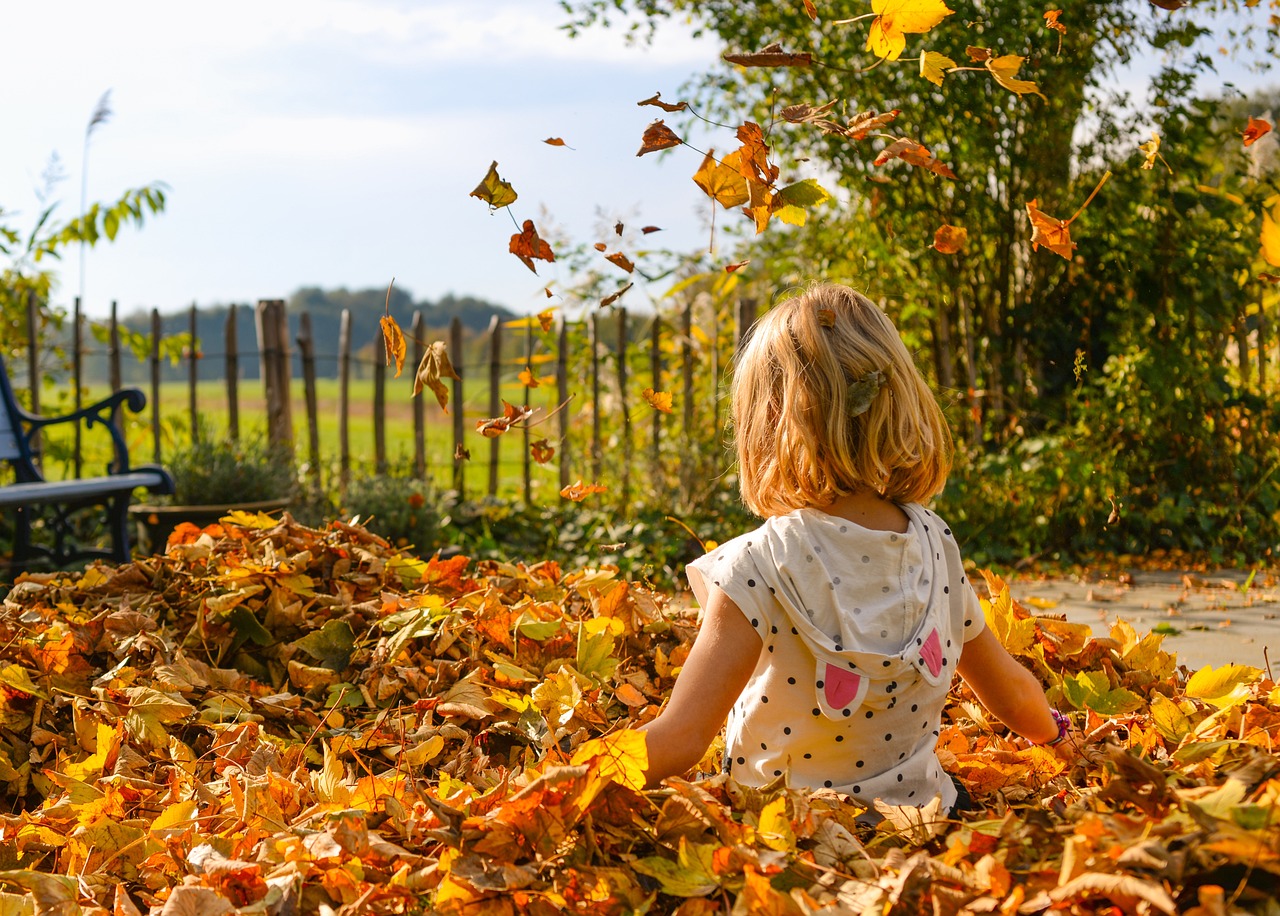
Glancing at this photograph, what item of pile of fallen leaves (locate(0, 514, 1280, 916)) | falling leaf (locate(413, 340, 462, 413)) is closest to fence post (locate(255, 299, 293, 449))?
pile of fallen leaves (locate(0, 514, 1280, 916))

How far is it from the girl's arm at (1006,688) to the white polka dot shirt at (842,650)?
0.16m

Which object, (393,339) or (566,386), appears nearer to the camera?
(393,339)

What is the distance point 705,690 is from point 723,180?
76 centimetres

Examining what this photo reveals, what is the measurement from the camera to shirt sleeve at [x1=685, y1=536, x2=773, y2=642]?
1.50 metres

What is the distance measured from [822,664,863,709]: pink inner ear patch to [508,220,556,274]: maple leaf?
2.44 ft

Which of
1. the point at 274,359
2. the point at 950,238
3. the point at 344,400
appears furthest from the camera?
the point at 344,400

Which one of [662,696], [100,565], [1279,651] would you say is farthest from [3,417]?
[1279,651]

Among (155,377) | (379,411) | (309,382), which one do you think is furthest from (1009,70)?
(155,377)

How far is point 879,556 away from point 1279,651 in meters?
2.71

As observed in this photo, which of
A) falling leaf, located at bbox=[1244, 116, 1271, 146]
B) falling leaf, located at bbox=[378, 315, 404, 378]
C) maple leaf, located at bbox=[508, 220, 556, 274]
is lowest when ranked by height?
falling leaf, located at bbox=[378, 315, 404, 378]

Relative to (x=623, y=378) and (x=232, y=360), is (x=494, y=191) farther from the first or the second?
(x=232, y=360)

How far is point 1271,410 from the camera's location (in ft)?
19.4

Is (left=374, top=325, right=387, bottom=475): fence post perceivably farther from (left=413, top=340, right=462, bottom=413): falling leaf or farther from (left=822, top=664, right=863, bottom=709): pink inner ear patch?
(left=822, top=664, right=863, bottom=709): pink inner ear patch

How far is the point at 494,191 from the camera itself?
159 centimetres
